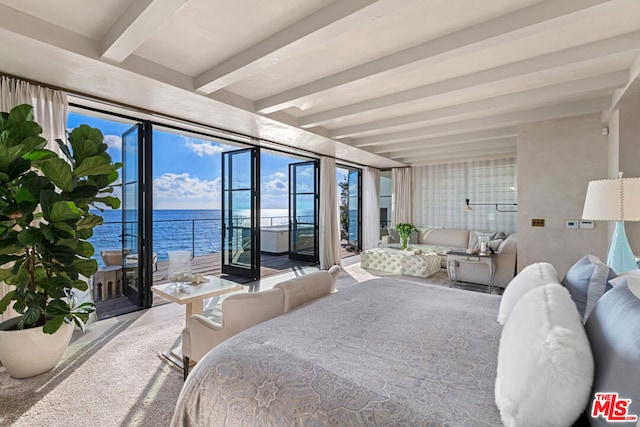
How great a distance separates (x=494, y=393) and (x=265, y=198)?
11.5 m

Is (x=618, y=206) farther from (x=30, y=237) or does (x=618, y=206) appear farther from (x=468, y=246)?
(x=468, y=246)

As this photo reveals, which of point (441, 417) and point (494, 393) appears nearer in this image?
point (441, 417)

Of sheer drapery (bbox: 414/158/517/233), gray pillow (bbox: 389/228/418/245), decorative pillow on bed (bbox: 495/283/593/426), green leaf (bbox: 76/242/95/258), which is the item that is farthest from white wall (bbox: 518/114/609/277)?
green leaf (bbox: 76/242/95/258)

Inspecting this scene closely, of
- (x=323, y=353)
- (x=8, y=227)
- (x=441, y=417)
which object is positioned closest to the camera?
(x=441, y=417)

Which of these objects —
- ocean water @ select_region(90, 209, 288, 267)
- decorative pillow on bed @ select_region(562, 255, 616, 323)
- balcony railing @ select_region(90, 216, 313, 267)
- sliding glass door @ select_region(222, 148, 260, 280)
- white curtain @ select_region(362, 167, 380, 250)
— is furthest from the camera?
white curtain @ select_region(362, 167, 380, 250)

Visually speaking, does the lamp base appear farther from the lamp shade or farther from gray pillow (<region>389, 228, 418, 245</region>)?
gray pillow (<region>389, 228, 418, 245</region>)

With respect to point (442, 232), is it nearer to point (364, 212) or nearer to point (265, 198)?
point (364, 212)

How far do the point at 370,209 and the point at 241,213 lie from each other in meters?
3.86

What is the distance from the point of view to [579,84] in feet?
10.5

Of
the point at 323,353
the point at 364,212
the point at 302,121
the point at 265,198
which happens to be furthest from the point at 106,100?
the point at 265,198

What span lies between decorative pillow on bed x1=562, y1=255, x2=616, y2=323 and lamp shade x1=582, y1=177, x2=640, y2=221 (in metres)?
0.47

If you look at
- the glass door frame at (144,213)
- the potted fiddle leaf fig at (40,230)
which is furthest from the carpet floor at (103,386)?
the glass door frame at (144,213)

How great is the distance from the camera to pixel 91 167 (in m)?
2.30

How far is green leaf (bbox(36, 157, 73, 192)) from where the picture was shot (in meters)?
2.11
